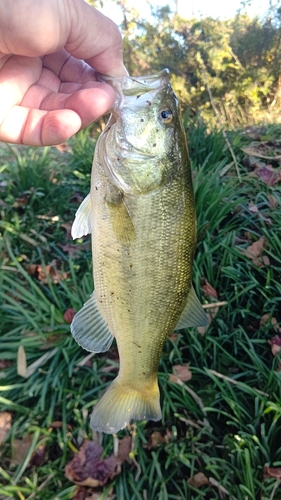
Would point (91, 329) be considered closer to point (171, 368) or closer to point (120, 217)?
point (120, 217)

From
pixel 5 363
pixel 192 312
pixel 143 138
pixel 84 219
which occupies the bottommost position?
pixel 5 363

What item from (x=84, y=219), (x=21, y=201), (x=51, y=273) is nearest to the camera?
(x=84, y=219)

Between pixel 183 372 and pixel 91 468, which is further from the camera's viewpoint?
pixel 183 372

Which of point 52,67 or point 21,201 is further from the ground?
point 52,67

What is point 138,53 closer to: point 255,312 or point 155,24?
point 155,24

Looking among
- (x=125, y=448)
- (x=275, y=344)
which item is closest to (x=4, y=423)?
(x=125, y=448)

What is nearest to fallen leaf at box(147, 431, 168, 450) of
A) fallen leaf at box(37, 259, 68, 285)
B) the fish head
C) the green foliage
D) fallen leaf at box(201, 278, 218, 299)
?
fallen leaf at box(201, 278, 218, 299)

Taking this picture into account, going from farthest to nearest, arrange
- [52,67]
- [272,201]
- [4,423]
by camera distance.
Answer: [272,201] < [4,423] < [52,67]
